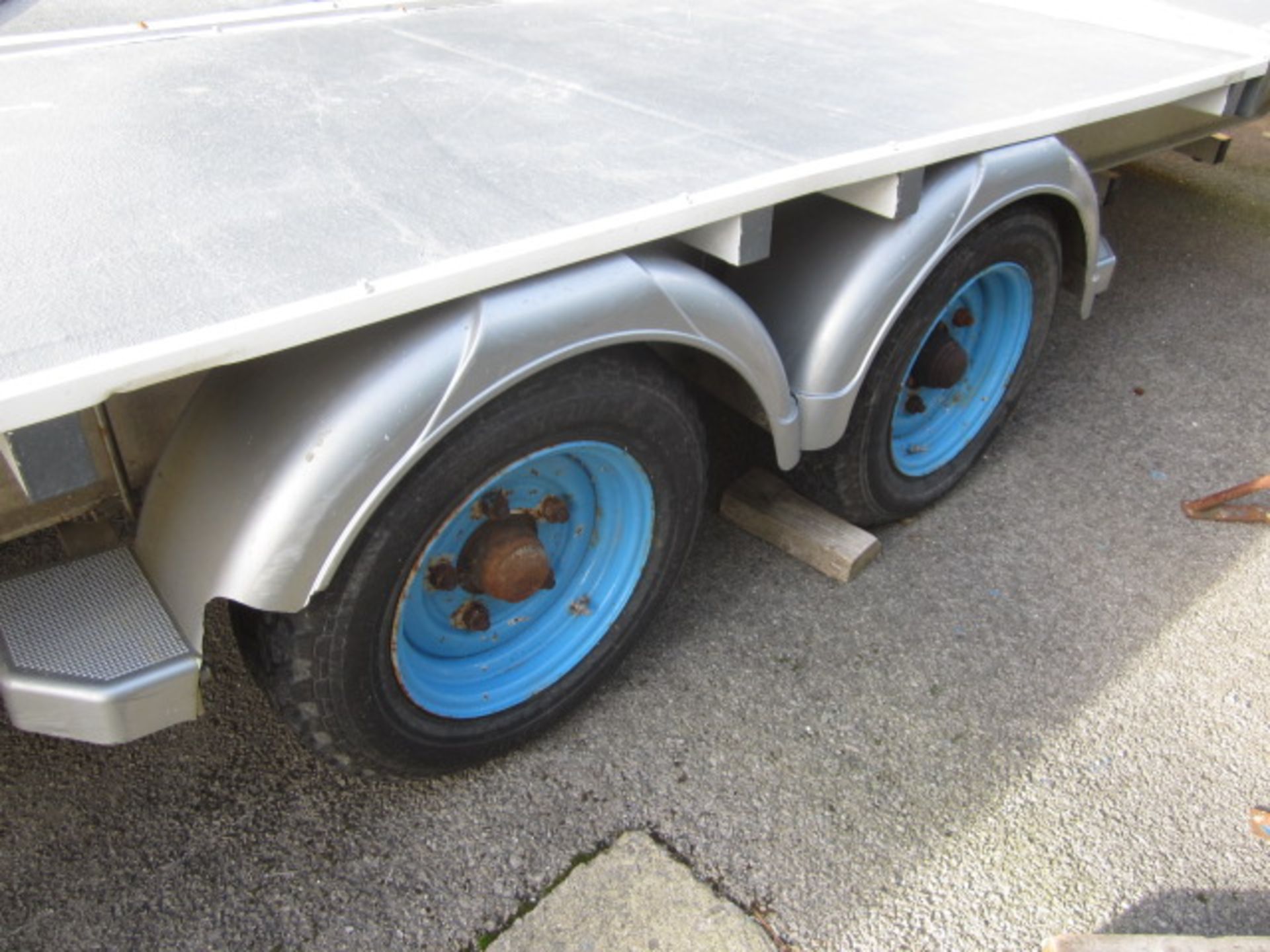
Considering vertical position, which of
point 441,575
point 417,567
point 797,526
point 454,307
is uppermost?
point 454,307

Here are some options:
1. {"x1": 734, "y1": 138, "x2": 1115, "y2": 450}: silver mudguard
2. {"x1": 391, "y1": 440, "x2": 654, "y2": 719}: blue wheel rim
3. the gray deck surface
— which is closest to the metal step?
{"x1": 391, "y1": 440, "x2": 654, "y2": 719}: blue wheel rim

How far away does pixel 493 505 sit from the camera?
6.23 ft

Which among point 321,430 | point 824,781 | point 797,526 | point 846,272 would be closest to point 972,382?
point 797,526

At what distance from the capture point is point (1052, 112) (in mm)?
2199

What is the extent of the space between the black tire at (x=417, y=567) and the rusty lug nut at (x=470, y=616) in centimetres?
17

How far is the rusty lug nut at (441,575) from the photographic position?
1.89 meters

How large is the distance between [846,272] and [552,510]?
718 millimetres

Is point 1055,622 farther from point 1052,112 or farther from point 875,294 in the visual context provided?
point 1052,112

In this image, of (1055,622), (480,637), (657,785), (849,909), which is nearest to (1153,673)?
(1055,622)

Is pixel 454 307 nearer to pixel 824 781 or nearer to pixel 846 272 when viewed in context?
pixel 846 272

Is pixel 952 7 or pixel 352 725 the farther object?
pixel 952 7

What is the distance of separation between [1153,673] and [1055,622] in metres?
0.22

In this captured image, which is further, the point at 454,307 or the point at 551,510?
the point at 551,510

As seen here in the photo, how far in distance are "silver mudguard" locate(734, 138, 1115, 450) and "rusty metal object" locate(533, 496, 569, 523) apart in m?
0.50
